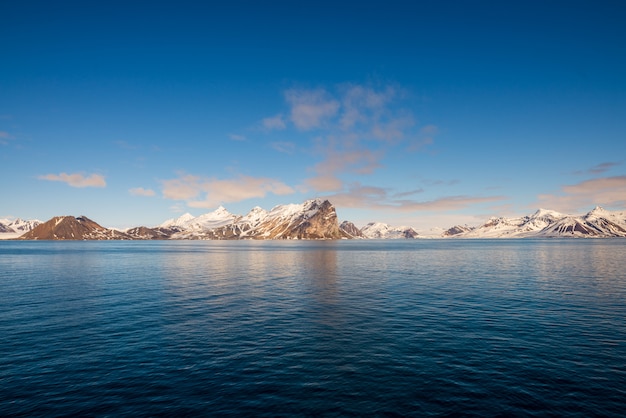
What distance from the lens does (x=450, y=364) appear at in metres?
28.5

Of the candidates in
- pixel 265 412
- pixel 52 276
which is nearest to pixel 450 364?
pixel 265 412

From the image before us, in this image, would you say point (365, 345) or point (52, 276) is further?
point (52, 276)

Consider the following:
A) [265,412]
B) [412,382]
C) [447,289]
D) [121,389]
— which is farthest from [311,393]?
[447,289]

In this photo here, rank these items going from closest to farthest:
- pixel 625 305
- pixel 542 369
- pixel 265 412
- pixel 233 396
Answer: pixel 265 412, pixel 233 396, pixel 542 369, pixel 625 305

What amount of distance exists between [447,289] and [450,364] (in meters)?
40.8

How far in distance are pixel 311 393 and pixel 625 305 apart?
5505 cm

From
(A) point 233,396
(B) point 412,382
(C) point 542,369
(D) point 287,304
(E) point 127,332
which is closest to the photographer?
(A) point 233,396

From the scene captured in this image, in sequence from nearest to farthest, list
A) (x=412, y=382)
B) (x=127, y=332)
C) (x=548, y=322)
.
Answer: (x=412, y=382)
(x=127, y=332)
(x=548, y=322)

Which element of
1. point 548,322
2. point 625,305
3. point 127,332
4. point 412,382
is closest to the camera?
point 412,382

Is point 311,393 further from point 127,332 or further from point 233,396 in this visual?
point 127,332

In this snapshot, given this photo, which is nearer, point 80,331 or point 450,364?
point 450,364

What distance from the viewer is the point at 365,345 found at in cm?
3347

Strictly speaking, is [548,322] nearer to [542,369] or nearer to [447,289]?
[542,369]

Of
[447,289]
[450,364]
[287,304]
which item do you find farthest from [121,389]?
[447,289]
